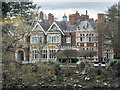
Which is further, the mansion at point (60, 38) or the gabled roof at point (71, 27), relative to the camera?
the gabled roof at point (71, 27)

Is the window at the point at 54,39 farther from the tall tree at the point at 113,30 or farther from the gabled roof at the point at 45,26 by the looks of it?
the tall tree at the point at 113,30

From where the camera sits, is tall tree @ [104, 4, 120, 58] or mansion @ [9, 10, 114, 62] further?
mansion @ [9, 10, 114, 62]

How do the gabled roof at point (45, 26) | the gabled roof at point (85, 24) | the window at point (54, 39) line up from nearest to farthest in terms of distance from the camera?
the gabled roof at point (85, 24) → the gabled roof at point (45, 26) → the window at point (54, 39)

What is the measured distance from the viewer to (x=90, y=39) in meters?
42.0

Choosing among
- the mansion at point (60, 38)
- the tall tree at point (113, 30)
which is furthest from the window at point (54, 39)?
the tall tree at point (113, 30)

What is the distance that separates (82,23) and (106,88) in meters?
17.2

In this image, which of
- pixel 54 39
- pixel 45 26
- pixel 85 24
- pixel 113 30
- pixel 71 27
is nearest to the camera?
pixel 113 30

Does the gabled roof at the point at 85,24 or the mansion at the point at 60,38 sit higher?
the gabled roof at the point at 85,24

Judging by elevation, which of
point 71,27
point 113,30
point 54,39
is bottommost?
point 54,39

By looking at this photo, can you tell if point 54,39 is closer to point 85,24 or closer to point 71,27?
point 71,27

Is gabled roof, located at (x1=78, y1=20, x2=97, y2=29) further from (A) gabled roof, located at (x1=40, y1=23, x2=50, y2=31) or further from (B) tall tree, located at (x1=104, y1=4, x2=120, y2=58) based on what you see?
(B) tall tree, located at (x1=104, y1=4, x2=120, y2=58)

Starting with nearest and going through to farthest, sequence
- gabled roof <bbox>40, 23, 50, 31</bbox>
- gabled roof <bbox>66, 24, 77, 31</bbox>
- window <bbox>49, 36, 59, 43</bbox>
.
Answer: gabled roof <bbox>40, 23, 50, 31</bbox>
window <bbox>49, 36, 59, 43</bbox>
gabled roof <bbox>66, 24, 77, 31</bbox>

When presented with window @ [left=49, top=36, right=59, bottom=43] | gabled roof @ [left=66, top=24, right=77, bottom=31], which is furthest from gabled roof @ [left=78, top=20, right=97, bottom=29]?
window @ [left=49, top=36, right=59, bottom=43]

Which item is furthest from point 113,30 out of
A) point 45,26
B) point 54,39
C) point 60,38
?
point 45,26
